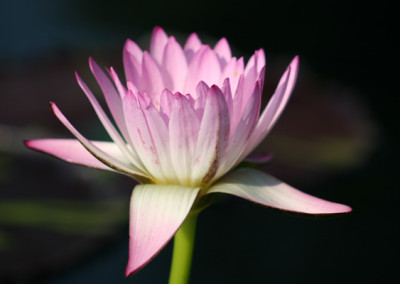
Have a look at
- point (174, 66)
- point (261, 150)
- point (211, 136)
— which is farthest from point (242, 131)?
point (261, 150)

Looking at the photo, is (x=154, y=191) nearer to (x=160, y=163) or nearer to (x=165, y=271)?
(x=160, y=163)

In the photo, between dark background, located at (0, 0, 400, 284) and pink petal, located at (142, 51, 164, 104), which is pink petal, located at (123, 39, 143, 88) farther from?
dark background, located at (0, 0, 400, 284)

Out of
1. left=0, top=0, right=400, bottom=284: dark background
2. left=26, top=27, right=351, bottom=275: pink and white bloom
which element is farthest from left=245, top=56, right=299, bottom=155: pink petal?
left=0, top=0, right=400, bottom=284: dark background

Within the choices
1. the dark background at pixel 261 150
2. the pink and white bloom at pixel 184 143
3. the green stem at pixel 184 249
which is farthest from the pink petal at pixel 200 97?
the dark background at pixel 261 150

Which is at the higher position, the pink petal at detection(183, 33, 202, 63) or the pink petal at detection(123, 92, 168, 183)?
the pink petal at detection(183, 33, 202, 63)

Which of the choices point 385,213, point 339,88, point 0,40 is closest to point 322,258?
point 385,213

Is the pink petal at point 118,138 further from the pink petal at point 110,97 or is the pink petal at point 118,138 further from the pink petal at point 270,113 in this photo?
the pink petal at point 270,113
